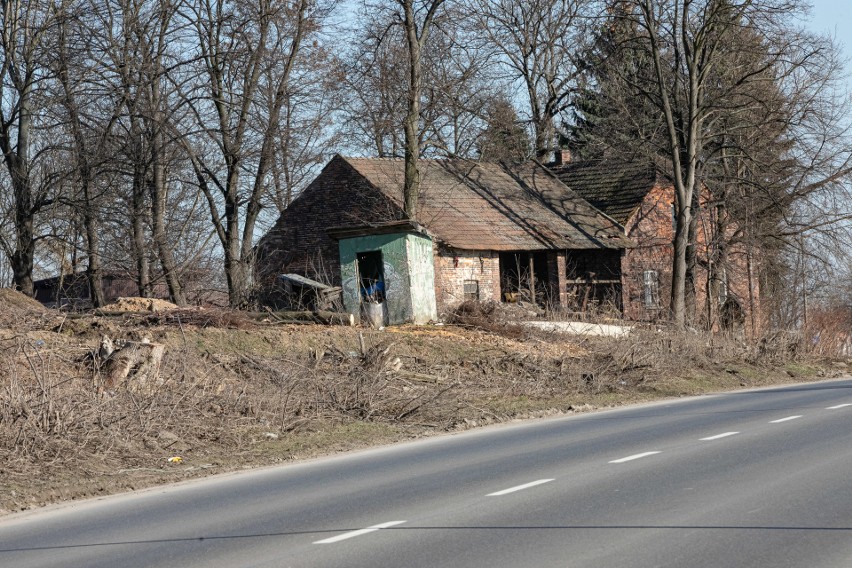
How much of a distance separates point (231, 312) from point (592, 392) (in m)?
7.95

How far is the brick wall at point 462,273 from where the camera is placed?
122 feet

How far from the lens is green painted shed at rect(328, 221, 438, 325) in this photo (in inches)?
1171

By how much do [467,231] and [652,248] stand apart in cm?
1046

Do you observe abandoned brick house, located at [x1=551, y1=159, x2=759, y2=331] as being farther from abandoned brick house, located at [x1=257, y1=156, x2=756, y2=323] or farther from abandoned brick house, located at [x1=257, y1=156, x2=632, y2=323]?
abandoned brick house, located at [x1=257, y1=156, x2=632, y2=323]

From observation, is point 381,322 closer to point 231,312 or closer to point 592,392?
point 231,312

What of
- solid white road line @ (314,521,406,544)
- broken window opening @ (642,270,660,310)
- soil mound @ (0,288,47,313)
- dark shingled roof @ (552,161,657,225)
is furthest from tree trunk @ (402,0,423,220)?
solid white road line @ (314,521,406,544)

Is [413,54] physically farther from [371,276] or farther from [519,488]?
[519,488]

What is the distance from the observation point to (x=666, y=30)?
3581cm

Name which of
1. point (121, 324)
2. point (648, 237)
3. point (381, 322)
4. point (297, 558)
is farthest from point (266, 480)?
point (648, 237)

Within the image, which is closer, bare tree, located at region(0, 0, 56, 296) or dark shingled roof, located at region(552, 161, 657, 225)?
bare tree, located at region(0, 0, 56, 296)

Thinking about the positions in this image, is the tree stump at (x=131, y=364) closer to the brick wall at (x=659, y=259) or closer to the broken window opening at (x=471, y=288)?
the broken window opening at (x=471, y=288)

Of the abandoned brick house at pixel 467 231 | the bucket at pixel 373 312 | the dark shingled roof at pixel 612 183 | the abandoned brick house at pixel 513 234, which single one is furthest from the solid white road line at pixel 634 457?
the dark shingled roof at pixel 612 183

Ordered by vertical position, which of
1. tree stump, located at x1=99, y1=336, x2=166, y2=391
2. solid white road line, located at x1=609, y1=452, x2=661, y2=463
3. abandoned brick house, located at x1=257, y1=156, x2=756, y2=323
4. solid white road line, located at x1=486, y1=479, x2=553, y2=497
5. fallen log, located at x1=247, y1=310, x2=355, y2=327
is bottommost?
solid white road line, located at x1=609, y1=452, x2=661, y2=463

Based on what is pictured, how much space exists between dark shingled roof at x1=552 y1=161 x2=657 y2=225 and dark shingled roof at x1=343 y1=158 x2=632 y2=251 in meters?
1.04
